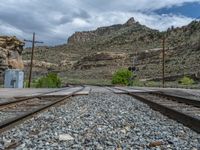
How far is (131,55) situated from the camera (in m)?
142

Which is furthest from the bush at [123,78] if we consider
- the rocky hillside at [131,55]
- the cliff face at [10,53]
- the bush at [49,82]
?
the rocky hillside at [131,55]

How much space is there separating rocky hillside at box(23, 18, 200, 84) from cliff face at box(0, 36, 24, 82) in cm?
3675

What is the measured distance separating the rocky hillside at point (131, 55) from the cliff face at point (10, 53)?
36.7 metres

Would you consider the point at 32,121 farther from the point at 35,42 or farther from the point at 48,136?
the point at 35,42

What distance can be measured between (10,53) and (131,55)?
8330 cm

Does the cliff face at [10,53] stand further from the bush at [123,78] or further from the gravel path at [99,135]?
the gravel path at [99,135]

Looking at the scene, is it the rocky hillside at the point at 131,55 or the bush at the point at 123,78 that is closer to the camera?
the bush at the point at 123,78

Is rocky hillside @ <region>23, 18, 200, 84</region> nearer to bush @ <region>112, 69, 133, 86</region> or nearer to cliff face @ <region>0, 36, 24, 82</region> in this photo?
bush @ <region>112, 69, 133, 86</region>

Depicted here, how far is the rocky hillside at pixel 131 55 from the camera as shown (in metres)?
105

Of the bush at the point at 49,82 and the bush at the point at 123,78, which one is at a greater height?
the bush at the point at 123,78

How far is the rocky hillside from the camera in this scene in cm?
10475

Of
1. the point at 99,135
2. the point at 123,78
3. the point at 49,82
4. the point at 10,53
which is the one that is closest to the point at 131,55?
the point at 123,78

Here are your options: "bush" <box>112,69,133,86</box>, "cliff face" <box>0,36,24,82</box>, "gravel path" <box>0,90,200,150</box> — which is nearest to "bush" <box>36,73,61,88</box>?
"cliff face" <box>0,36,24,82</box>

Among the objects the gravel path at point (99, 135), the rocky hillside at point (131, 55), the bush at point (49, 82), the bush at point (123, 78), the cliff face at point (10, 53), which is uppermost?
the rocky hillside at point (131, 55)
